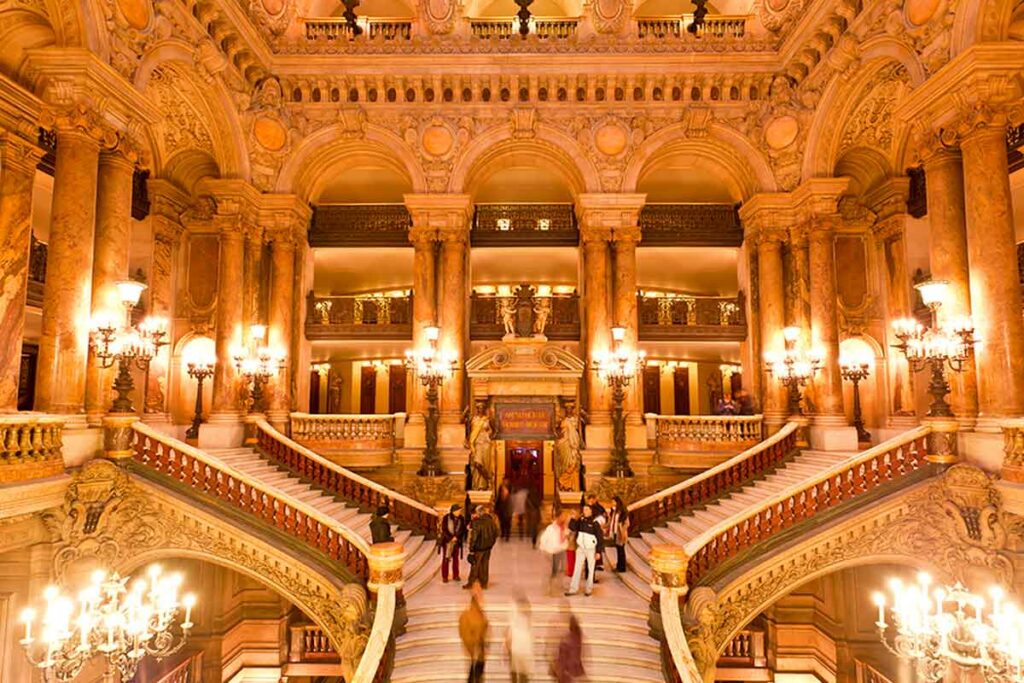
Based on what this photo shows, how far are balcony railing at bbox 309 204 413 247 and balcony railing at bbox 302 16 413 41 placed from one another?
450 cm

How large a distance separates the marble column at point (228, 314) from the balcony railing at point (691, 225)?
10.8 meters

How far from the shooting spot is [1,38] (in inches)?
392

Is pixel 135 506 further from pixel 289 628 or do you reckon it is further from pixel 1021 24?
pixel 1021 24

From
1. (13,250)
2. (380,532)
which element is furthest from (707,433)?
(13,250)

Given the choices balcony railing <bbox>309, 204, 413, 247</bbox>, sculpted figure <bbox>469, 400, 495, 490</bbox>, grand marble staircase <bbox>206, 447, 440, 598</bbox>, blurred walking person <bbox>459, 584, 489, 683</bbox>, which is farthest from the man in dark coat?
balcony railing <bbox>309, 204, 413, 247</bbox>

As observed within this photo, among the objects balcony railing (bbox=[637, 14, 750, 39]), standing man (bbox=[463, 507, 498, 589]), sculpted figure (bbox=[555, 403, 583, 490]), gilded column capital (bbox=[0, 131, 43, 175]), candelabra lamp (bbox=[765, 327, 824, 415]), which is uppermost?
balcony railing (bbox=[637, 14, 750, 39])

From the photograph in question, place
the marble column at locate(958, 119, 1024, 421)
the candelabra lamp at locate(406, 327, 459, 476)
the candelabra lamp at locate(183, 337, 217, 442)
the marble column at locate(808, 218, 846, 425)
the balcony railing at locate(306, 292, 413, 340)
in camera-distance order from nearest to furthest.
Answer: the marble column at locate(958, 119, 1024, 421)
the candelabra lamp at locate(183, 337, 217, 442)
the candelabra lamp at locate(406, 327, 459, 476)
the marble column at locate(808, 218, 846, 425)
the balcony railing at locate(306, 292, 413, 340)

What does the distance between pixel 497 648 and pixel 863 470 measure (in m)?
6.71

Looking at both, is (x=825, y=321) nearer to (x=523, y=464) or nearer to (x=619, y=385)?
(x=619, y=385)

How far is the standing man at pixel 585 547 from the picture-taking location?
9.45 meters

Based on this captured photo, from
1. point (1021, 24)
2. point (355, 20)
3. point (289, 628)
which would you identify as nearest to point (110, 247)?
point (355, 20)

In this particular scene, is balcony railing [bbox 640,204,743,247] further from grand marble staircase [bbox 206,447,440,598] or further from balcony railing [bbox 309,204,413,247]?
grand marble staircase [bbox 206,447,440,598]

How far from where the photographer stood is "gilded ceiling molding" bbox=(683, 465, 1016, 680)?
27.2ft

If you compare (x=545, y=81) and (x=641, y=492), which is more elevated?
(x=545, y=81)
